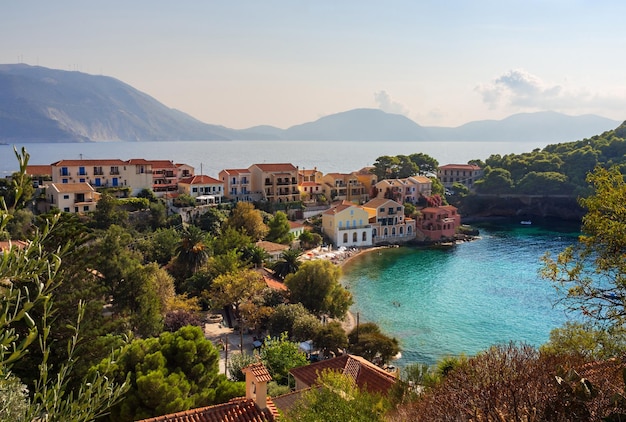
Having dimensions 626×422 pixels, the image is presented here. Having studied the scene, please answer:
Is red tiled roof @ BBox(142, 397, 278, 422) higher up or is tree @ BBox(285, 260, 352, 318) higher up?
red tiled roof @ BBox(142, 397, 278, 422)

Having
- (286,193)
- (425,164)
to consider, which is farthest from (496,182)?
(286,193)

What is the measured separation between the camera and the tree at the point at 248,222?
39.0m

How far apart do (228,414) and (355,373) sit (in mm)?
6568

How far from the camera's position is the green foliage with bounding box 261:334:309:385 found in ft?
58.6

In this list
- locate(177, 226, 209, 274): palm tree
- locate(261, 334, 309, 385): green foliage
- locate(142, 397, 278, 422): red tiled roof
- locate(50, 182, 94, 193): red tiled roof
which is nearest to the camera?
locate(142, 397, 278, 422): red tiled roof

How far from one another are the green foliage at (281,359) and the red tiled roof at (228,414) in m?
8.16

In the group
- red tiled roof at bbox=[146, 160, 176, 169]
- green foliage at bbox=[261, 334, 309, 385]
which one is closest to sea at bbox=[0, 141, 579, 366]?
green foliage at bbox=[261, 334, 309, 385]

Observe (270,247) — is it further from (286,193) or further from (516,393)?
(516,393)

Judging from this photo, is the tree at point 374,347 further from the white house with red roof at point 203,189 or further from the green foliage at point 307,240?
the white house with red roof at point 203,189

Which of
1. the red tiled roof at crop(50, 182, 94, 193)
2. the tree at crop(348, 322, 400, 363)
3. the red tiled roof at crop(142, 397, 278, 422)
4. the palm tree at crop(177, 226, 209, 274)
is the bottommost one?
the tree at crop(348, 322, 400, 363)

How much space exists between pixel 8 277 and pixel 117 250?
17.3 meters

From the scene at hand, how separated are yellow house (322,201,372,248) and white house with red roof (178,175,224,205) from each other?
10225 millimetres

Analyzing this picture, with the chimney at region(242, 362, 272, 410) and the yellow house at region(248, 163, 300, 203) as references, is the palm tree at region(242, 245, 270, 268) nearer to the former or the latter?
the yellow house at region(248, 163, 300, 203)

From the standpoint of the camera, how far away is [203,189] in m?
46.1
